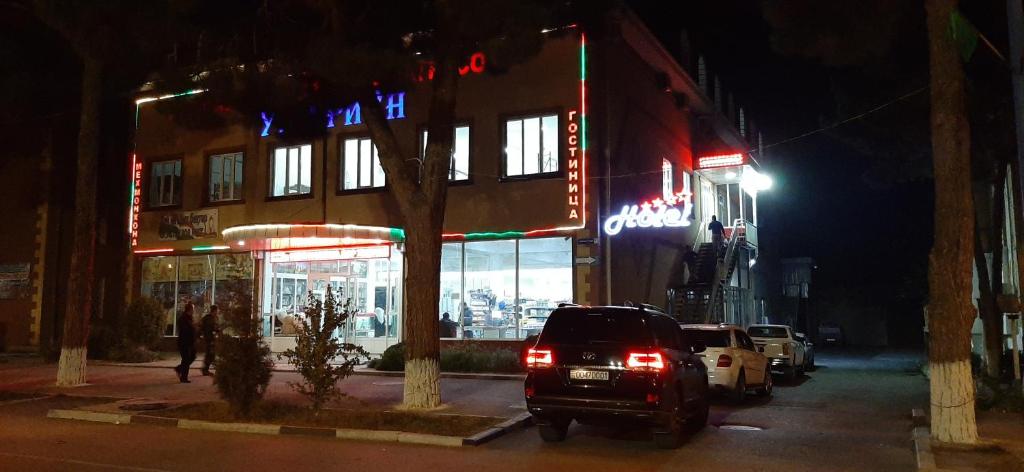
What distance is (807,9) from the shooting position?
529 inches

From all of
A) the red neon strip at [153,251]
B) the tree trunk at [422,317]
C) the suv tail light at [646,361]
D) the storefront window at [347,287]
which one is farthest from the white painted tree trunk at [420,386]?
the red neon strip at [153,251]

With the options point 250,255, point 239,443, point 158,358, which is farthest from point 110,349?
point 239,443

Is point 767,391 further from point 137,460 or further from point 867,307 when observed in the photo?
point 867,307

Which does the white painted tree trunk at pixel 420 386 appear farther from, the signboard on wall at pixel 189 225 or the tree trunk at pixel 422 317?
the signboard on wall at pixel 189 225

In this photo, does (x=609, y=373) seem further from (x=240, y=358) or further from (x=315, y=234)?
(x=315, y=234)

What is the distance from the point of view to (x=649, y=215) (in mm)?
18734

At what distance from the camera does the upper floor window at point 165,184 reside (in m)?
26.1

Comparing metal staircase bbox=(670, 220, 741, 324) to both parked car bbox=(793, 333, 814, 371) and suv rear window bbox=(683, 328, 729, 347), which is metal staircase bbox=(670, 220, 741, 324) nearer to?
parked car bbox=(793, 333, 814, 371)

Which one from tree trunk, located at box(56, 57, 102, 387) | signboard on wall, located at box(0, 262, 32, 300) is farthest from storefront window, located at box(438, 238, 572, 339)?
signboard on wall, located at box(0, 262, 32, 300)

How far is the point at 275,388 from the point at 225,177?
1179 cm

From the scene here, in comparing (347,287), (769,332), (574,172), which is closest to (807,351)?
(769,332)

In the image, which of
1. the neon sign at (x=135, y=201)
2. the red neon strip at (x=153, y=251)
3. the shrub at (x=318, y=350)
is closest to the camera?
the shrub at (x=318, y=350)

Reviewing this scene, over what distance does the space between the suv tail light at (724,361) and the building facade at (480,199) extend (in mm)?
5461

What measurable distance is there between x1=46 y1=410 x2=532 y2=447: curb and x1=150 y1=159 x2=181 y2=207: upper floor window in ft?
48.0
